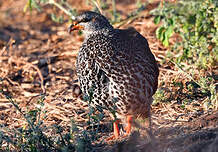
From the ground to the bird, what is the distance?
0.34 meters

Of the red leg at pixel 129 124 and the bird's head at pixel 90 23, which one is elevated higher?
the bird's head at pixel 90 23

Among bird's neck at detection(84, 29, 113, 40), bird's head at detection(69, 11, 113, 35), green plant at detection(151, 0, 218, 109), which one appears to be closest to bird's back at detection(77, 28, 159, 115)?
bird's neck at detection(84, 29, 113, 40)

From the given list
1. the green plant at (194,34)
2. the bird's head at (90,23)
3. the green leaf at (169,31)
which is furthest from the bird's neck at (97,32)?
the green leaf at (169,31)

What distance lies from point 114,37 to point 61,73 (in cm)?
267

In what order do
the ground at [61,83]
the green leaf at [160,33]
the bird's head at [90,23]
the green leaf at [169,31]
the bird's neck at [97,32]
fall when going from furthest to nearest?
the green leaf at [160,33], the green leaf at [169,31], the bird's head at [90,23], the bird's neck at [97,32], the ground at [61,83]

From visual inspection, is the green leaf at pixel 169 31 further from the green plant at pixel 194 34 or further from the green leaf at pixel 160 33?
the green leaf at pixel 160 33

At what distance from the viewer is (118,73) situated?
13.3 ft

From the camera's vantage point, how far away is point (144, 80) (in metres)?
4.16

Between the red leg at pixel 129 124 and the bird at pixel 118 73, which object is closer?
the bird at pixel 118 73

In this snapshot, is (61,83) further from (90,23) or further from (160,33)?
(90,23)

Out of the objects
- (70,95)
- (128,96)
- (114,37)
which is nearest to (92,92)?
(128,96)

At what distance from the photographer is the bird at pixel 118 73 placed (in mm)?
4035

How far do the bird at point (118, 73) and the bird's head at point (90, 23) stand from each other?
0.49 feet

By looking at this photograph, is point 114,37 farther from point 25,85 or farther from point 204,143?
point 25,85
